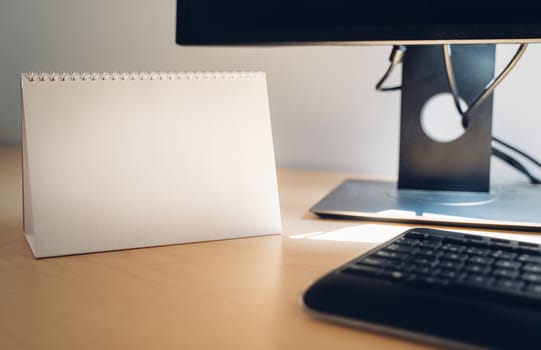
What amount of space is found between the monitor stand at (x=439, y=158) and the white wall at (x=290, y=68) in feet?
0.50

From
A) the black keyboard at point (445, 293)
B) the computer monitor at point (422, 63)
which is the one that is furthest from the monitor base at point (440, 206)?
the black keyboard at point (445, 293)

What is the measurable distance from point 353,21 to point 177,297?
382mm

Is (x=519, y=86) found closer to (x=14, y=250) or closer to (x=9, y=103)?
(x=14, y=250)

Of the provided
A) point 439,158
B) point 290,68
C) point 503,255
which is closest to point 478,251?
point 503,255

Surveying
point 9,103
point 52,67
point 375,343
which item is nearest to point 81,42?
point 52,67

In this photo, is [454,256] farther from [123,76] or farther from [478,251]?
[123,76]

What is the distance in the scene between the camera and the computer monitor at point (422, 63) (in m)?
0.65

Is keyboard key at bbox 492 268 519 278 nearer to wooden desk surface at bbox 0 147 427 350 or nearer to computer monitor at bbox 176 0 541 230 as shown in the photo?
wooden desk surface at bbox 0 147 427 350

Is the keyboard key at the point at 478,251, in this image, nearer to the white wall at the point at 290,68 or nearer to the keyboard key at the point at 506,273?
the keyboard key at the point at 506,273

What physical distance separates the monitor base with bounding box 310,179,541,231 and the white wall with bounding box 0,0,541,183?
7.7 inches

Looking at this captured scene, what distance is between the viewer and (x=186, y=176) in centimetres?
63

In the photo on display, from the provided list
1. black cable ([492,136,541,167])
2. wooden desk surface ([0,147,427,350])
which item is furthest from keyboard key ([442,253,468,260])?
black cable ([492,136,541,167])

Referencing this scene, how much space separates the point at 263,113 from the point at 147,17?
673 millimetres

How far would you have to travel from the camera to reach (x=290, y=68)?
1121mm
